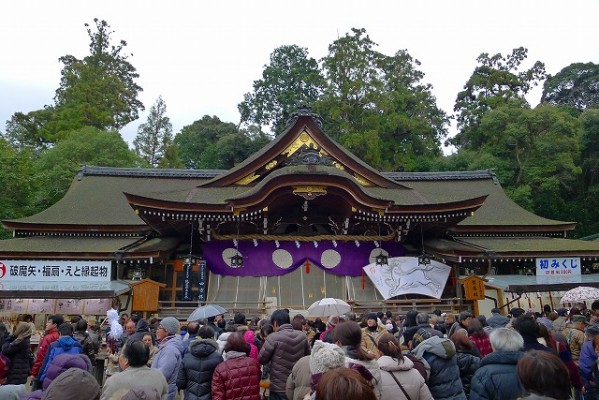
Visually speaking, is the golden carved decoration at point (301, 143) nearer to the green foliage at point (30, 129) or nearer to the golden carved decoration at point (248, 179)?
the golden carved decoration at point (248, 179)

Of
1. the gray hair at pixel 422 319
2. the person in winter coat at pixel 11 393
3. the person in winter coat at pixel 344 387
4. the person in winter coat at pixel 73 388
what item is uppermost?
the person in winter coat at pixel 344 387

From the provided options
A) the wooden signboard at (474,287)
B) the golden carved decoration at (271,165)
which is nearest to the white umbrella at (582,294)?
the wooden signboard at (474,287)

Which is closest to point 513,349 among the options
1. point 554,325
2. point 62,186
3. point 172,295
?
point 554,325

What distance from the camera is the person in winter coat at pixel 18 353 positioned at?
5.93m

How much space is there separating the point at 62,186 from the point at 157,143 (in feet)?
63.5

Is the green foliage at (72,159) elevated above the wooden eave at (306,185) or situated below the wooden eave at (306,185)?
above

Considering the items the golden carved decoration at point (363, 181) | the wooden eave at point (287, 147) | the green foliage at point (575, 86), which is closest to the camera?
the wooden eave at point (287, 147)

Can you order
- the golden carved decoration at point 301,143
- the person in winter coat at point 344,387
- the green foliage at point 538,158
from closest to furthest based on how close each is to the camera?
the person in winter coat at point 344,387 < the golden carved decoration at point 301,143 < the green foliage at point 538,158

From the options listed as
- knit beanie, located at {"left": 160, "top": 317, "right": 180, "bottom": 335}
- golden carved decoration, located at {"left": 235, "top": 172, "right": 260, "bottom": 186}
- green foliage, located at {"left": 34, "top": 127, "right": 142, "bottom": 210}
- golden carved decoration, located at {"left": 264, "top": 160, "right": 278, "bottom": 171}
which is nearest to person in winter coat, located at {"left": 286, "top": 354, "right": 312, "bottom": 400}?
knit beanie, located at {"left": 160, "top": 317, "right": 180, "bottom": 335}

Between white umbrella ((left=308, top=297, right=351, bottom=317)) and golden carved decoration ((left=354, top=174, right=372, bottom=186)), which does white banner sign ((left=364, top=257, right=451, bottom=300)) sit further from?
white umbrella ((left=308, top=297, right=351, bottom=317))

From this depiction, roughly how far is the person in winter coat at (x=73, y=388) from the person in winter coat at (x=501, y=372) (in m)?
2.72

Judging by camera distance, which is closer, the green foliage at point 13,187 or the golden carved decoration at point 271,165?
the golden carved decoration at point 271,165

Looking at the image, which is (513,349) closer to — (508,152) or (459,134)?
(508,152)

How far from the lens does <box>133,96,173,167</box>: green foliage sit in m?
46.1
